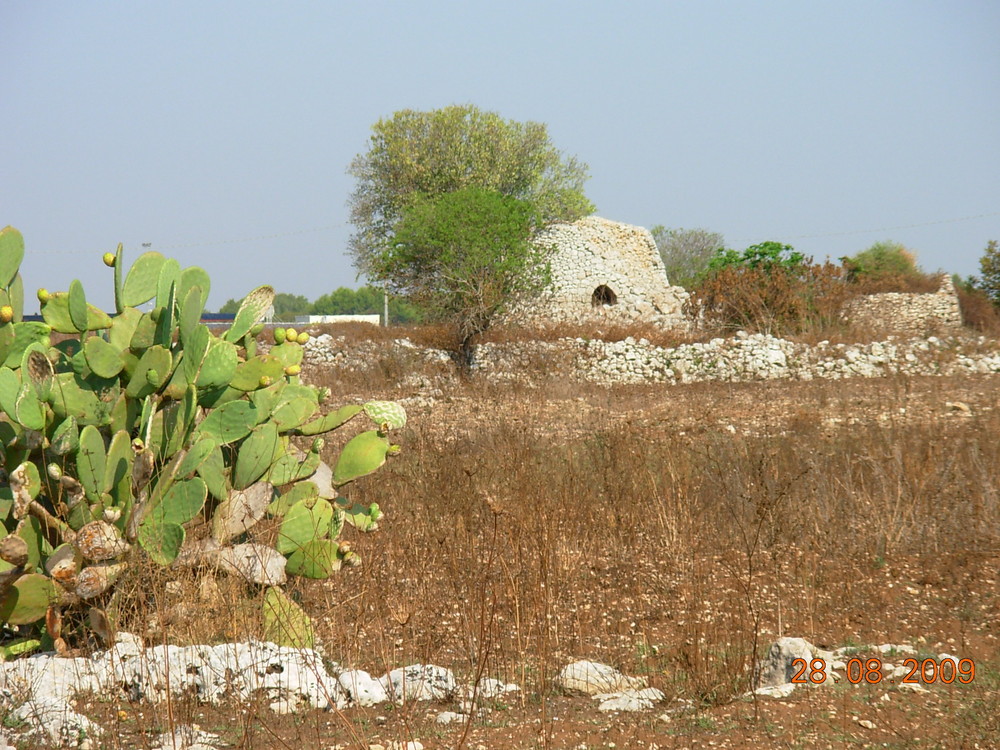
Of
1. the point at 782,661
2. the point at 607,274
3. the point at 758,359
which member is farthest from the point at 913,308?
the point at 782,661

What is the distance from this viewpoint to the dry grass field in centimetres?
271

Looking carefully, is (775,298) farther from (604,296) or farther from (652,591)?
(652,591)

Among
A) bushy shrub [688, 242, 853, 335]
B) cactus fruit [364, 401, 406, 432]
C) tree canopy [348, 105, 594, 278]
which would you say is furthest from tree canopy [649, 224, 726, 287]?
cactus fruit [364, 401, 406, 432]

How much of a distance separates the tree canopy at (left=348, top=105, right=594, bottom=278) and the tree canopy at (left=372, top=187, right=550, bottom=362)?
36.8ft

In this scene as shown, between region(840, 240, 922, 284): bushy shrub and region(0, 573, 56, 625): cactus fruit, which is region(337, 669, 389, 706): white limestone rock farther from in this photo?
region(840, 240, 922, 284): bushy shrub

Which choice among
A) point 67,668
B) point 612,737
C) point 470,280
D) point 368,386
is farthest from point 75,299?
point 470,280

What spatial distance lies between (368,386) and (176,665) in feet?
39.3

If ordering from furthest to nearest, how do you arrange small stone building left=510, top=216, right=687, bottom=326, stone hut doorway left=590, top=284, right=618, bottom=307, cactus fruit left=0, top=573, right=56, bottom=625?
stone hut doorway left=590, top=284, right=618, bottom=307, small stone building left=510, top=216, right=687, bottom=326, cactus fruit left=0, top=573, right=56, bottom=625

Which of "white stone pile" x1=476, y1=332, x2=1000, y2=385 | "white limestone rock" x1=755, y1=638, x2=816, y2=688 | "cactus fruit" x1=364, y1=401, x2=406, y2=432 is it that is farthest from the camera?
"white stone pile" x1=476, y1=332, x2=1000, y2=385

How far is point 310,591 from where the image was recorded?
419cm

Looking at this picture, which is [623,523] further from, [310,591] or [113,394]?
[113,394]

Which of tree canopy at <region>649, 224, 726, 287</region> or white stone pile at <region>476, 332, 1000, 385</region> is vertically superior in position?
tree canopy at <region>649, 224, 726, 287</region>
